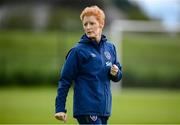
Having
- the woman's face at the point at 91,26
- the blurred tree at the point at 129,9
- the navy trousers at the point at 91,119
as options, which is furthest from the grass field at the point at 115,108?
the blurred tree at the point at 129,9

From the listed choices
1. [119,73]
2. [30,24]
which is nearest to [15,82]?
[30,24]

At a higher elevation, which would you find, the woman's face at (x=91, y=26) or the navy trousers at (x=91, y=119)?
the woman's face at (x=91, y=26)

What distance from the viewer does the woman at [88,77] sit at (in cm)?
613

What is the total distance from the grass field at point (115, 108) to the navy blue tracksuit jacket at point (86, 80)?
6.76 metres

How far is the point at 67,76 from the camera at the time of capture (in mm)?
6176

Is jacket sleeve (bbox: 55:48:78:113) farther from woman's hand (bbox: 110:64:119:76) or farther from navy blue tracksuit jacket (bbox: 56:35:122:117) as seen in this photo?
Answer: woman's hand (bbox: 110:64:119:76)

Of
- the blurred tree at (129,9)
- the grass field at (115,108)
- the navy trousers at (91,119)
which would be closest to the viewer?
the navy trousers at (91,119)

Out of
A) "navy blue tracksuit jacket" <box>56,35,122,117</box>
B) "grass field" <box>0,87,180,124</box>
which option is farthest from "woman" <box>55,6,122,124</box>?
"grass field" <box>0,87,180,124</box>

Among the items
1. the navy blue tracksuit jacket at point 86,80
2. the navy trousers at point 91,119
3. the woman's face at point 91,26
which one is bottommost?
the navy trousers at point 91,119

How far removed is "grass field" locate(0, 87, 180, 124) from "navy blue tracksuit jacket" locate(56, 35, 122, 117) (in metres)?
6.76

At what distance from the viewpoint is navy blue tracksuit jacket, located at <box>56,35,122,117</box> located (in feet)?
20.1

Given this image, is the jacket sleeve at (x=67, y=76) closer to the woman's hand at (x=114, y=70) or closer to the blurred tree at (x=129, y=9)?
the woman's hand at (x=114, y=70)

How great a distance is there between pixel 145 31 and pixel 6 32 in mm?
4758

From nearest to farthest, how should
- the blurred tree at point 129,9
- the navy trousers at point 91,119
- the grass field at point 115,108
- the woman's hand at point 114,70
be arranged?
the navy trousers at point 91,119 → the woman's hand at point 114,70 → the grass field at point 115,108 → the blurred tree at point 129,9
